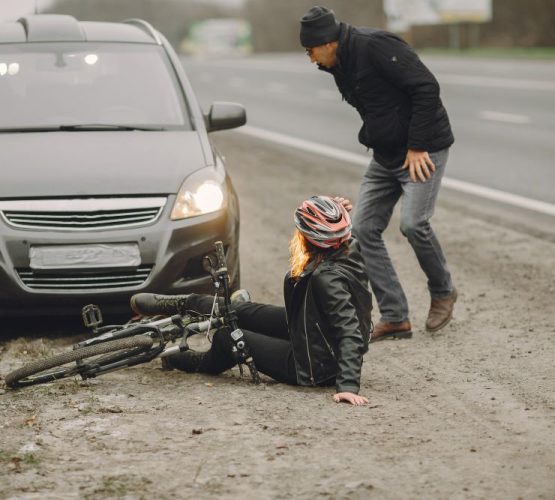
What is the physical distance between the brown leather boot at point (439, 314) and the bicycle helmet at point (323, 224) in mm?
1456

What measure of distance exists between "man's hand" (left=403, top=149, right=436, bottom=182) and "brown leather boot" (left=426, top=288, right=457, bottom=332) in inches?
31.0

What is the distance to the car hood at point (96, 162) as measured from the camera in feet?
22.2

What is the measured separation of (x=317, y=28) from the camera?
256 inches

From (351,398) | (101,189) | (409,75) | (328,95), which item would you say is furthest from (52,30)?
(328,95)

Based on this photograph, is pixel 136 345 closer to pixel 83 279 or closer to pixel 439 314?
pixel 83 279

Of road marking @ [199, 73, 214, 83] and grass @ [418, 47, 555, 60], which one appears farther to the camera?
grass @ [418, 47, 555, 60]

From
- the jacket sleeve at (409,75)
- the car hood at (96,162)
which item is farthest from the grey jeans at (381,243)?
the car hood at (96,162)

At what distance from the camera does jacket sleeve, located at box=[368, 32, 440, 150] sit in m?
6.57

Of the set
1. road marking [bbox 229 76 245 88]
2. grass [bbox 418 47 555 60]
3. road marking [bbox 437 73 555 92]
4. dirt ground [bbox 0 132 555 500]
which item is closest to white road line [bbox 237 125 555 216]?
dirt ground [bbox 0 132 555 500]

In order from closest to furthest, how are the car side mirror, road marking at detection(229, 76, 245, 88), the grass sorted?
the car side mirror, road marking at detection(229, 76, 245, 88), the grass

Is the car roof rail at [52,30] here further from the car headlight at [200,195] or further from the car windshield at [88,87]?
the car headlight at [200,195]

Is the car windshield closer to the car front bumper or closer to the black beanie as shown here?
the car front bumper

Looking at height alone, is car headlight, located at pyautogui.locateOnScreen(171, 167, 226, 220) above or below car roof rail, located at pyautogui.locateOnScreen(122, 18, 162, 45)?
below

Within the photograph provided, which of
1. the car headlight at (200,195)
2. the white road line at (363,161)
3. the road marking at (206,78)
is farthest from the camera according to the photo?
the road marking at (206,78)
